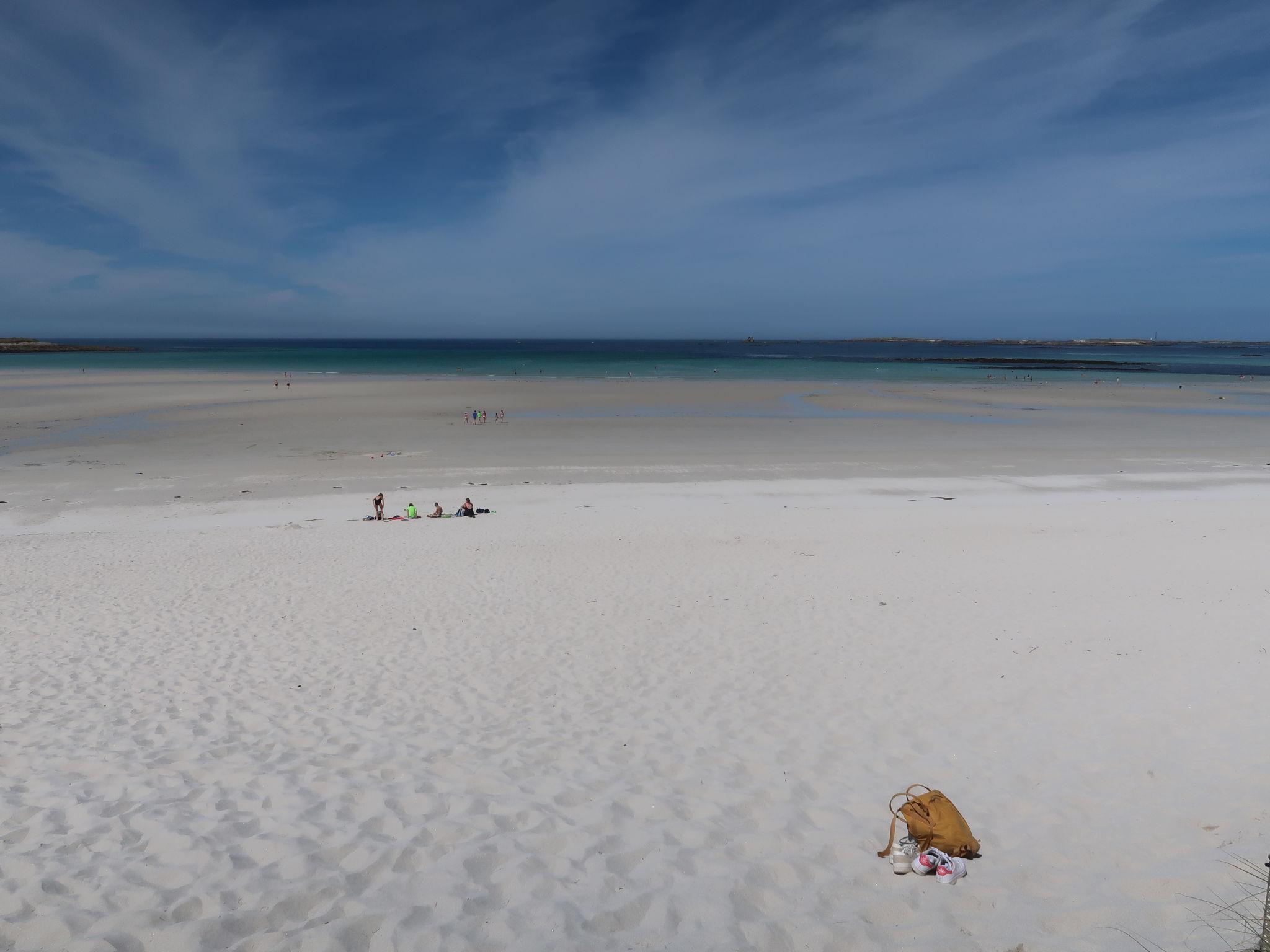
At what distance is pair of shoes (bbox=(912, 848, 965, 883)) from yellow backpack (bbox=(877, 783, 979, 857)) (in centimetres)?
5

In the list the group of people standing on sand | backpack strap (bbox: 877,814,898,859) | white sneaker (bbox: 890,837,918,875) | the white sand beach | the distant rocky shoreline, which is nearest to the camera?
the white sand beach

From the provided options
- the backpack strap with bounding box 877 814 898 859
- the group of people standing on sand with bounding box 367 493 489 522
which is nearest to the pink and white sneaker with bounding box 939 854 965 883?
the backpack strap with bounding box 877 814 898 859

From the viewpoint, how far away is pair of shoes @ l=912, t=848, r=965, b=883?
189 inches

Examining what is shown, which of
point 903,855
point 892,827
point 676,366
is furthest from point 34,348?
point 903,855

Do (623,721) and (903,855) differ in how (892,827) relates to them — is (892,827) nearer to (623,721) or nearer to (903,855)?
(903,855)

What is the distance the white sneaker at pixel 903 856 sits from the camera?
16.1 ft

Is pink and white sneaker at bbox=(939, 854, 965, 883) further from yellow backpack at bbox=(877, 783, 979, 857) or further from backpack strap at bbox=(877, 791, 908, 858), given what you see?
backpack strap at bbox=(877, 791, 908, 858)

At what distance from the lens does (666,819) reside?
5.48 m

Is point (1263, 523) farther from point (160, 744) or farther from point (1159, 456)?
point (160, 744)

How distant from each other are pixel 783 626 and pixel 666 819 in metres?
4.66

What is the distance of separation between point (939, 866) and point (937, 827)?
253 millimetres

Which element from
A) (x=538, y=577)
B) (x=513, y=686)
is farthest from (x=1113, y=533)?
(x=513, y=686)

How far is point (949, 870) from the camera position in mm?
4809

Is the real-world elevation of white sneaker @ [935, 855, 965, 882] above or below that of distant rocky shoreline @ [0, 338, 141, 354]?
below
